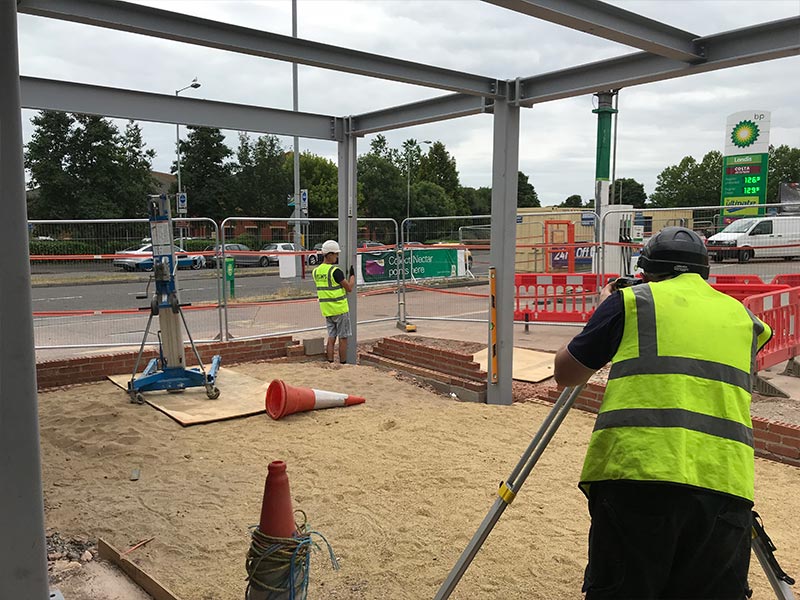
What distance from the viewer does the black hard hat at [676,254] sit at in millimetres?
2533

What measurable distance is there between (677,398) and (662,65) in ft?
15.1

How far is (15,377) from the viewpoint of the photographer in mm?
2504

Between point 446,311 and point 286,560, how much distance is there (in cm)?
1369

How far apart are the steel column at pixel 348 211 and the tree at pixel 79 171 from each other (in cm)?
3039

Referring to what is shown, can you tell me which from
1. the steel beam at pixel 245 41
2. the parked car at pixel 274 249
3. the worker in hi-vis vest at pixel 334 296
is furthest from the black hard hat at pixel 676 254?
the parked car at pixel 274 249

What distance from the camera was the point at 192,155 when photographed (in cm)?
4800

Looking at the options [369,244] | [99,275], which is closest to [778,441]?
[369,244]

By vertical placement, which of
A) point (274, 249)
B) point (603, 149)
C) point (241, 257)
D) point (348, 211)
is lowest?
point (241, 257)

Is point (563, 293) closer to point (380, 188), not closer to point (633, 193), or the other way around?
point (380, 188)

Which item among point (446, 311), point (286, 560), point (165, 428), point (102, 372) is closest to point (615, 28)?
point (286, 560)

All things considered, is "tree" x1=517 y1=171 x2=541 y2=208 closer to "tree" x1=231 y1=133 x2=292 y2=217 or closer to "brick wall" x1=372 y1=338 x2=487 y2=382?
"tree" x1=231 y1=133 x2=292 y2=217

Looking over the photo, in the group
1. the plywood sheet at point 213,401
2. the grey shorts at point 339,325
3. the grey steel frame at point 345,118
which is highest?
the grey steel frame at point 345,118

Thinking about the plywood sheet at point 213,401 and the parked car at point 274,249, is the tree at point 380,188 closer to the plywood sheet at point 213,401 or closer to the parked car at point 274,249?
the parked car at point 274,249

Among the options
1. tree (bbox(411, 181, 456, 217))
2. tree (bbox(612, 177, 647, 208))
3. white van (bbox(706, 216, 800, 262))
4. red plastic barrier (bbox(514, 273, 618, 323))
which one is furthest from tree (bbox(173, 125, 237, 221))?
tree (bbox(612, 177, 647, 208))
